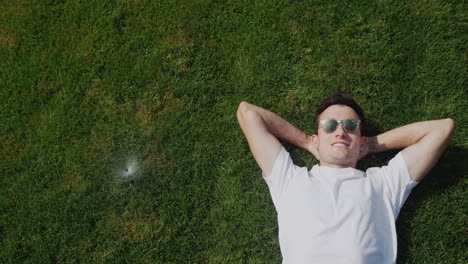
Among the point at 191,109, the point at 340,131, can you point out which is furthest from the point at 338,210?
the point at 191,109

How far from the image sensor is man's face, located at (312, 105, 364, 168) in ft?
12.4

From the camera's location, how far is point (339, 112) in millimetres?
3920

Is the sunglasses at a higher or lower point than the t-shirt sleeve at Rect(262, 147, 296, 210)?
higher

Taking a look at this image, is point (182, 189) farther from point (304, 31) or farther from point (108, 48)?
point (304, 31)

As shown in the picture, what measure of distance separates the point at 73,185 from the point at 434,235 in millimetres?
4445

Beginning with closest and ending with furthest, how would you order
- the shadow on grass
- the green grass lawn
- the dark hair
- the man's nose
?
1. the man's nose
2. the dark hair
3. the shadow on grass
4. the green grass lawn

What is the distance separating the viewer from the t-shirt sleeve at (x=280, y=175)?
3.81 m

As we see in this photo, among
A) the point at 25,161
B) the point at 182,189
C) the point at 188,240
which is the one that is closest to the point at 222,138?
the point at 182,189

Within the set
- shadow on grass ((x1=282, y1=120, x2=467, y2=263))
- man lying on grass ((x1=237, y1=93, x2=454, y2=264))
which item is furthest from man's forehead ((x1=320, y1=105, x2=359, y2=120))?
shadow on grass ((x1=282, y1=120, x2=467, y2=263))

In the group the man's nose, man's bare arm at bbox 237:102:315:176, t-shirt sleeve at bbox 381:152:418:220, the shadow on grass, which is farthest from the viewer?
the shadow on grass

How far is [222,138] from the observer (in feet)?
15.5

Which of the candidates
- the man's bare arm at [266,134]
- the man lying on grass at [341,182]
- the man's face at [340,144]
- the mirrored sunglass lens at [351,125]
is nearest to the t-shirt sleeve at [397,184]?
the man lying on grass at [341,182]

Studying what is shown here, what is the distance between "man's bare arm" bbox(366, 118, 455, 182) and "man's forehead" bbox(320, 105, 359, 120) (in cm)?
51

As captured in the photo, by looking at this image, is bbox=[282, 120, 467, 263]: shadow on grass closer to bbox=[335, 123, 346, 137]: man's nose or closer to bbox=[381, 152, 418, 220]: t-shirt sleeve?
bbox=[381, 152, 418, 220]: t-shirt sleeve
